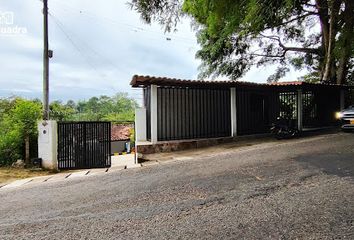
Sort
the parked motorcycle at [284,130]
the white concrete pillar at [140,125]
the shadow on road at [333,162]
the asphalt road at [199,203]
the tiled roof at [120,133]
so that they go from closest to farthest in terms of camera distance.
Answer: the asphalt road at [199,203]
the shadow on road at [333,162]
the white concrete pillar at [140,125]
the parked motorcycle at [284,130]
the tiled roof at [120,133]

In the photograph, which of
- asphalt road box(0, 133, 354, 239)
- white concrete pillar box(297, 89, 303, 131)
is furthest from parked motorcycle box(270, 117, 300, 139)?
asphalt road box(0, 133, 354, 239)

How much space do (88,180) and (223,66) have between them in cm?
1350

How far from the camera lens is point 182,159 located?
738 centimetres

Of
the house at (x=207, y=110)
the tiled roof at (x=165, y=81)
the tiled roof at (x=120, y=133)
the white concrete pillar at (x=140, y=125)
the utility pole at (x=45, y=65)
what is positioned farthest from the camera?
the tiled roof at (x=120, y=133)

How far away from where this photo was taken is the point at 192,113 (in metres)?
10.1

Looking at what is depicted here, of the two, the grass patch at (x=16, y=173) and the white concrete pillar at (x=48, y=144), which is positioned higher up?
the white concrete pillar at (x=48, y=144)

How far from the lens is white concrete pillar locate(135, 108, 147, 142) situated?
975 cm

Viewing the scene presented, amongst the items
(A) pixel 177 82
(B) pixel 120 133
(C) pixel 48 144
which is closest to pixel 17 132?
(C) pixel 48 144

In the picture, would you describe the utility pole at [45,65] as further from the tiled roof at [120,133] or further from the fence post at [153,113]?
the tiled roof at [120,133]

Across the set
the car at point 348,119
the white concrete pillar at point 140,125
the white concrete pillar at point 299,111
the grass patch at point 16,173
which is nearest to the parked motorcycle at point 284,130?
the white concrete pillar at point 299,111

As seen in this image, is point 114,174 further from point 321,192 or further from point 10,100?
point 10,100

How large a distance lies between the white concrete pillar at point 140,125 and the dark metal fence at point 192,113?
760mm

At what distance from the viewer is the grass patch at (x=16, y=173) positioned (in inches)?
286

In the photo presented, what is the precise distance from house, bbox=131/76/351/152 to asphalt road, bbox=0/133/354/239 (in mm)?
3078
